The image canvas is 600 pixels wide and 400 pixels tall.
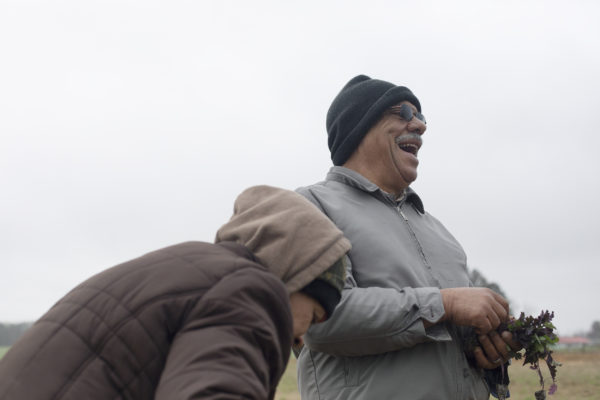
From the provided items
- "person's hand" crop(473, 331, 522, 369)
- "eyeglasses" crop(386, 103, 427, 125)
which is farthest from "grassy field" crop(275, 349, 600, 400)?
"person's hand" crop(473, 331, 522, 369)

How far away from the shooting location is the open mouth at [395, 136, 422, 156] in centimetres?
435

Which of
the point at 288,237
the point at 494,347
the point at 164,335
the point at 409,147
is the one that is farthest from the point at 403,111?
the point at 164,335

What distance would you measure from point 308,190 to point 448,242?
946 mm

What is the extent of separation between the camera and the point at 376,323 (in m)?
3.29

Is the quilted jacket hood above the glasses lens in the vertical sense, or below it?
below

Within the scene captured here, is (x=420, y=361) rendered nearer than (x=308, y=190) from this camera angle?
Yes

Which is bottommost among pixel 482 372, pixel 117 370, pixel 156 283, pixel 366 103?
pixel 482 372

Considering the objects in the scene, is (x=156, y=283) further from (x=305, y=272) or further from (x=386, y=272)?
(x=386, y=272)

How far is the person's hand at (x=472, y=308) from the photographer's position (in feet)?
11.3

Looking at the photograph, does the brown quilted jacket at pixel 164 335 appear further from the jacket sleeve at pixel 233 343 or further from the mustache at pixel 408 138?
the mustache at pixel 408 138

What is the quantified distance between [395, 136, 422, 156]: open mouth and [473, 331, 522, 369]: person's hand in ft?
4.34

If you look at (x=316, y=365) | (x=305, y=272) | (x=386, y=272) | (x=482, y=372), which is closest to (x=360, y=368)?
(x=316, y=365)

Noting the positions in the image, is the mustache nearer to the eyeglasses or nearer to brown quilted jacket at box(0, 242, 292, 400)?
the eyeglasses

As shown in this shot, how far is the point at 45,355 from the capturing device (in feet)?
6.10
